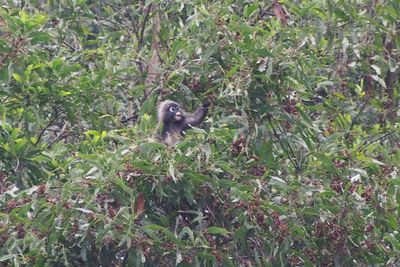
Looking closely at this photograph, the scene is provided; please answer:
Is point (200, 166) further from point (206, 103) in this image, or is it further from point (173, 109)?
point (173, 109)

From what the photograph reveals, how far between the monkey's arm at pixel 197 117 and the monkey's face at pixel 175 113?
157 millimetres

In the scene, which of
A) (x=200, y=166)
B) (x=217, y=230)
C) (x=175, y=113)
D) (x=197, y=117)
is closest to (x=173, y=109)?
(x=175, y=113)

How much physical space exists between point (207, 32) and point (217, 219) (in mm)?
1215

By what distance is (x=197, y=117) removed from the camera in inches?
297


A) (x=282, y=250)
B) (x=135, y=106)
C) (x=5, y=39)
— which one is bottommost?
(x=135, y=106)

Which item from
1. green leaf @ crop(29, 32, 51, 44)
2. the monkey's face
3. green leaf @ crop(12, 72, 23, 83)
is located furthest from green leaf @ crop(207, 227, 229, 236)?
green leaf @ crop(29, 32, 51, 44)

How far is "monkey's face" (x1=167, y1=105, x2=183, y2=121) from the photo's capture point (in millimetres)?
7887

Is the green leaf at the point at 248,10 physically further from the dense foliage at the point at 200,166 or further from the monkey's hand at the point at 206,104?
the monkey's hand at the point at 206,104

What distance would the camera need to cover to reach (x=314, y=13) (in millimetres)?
8211

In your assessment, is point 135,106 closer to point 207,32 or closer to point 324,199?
point 207,32

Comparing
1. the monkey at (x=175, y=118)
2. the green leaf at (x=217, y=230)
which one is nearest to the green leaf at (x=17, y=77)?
the monkey at (x=175, y=118)

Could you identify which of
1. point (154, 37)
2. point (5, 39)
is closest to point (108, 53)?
point (154, 37)

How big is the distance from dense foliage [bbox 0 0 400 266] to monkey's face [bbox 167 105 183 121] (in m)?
0.26

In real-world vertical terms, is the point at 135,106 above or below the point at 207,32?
below
